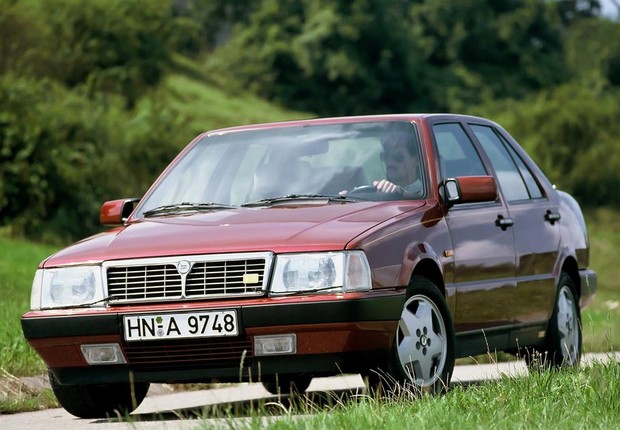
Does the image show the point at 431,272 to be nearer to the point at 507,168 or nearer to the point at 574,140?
the point at 507,168

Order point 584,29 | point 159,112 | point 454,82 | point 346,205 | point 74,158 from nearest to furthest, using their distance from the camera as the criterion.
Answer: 1. point 346,205
2. point 74,158
3. point 159,112
4. point 454,82
5. point 584,29

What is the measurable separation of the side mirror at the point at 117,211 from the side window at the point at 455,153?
188cm

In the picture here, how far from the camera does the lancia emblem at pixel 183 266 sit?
7664 millimetres

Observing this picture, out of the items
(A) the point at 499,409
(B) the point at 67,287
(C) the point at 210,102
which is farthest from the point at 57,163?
(C) the point at 210,102

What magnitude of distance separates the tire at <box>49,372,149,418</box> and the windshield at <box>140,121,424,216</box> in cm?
108

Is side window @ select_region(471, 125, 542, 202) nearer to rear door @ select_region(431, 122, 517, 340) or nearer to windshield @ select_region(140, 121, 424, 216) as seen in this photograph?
rear door @ select_region(431, 122, 517, 340)

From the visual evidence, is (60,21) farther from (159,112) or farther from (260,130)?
(260,130)

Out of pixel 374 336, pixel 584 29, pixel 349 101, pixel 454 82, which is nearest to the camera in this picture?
pixel 374 336

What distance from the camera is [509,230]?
377 inches

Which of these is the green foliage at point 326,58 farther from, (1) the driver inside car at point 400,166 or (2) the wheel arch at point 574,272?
(1) the driver inside car at point 400,166

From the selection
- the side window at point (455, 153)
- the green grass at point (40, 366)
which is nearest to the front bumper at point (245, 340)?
the green grass at point (40, 366)

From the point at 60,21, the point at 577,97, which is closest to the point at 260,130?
the point at 60,21

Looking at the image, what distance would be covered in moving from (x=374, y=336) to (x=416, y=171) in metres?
1.53

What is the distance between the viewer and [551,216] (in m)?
10.4
